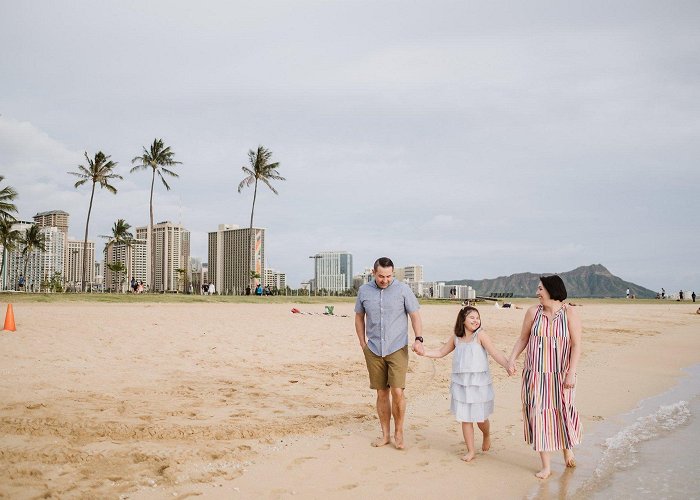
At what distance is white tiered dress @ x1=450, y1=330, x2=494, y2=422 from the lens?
516 centimetres

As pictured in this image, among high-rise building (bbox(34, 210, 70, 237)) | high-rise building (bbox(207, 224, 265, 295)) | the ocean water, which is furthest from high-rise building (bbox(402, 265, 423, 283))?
the ocean water

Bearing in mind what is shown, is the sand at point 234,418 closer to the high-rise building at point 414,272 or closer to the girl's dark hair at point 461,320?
the girl's dark hair at point 461,320

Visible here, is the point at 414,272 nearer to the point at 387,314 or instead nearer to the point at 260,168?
the point at 260,168

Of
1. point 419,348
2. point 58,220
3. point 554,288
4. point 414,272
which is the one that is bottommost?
point 419,348

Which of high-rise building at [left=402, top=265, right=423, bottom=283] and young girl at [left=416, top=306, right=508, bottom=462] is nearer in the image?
young girl at [left=416, top=306, right=508, bottom=462]

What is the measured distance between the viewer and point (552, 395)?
4.79 meters

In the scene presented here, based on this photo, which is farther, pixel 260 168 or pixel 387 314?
pixel 260 168

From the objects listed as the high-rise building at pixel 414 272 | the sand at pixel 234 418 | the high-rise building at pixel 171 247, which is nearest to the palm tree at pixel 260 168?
the sand at pixel 234 418

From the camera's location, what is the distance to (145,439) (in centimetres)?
561

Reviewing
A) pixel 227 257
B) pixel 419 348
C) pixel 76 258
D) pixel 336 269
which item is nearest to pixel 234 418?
pixel 419 348

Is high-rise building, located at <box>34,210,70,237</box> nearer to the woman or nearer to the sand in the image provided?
the sand

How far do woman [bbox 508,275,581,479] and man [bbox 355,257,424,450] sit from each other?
3.89ft

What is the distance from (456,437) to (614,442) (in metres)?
1.77

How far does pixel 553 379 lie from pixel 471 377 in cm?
76
